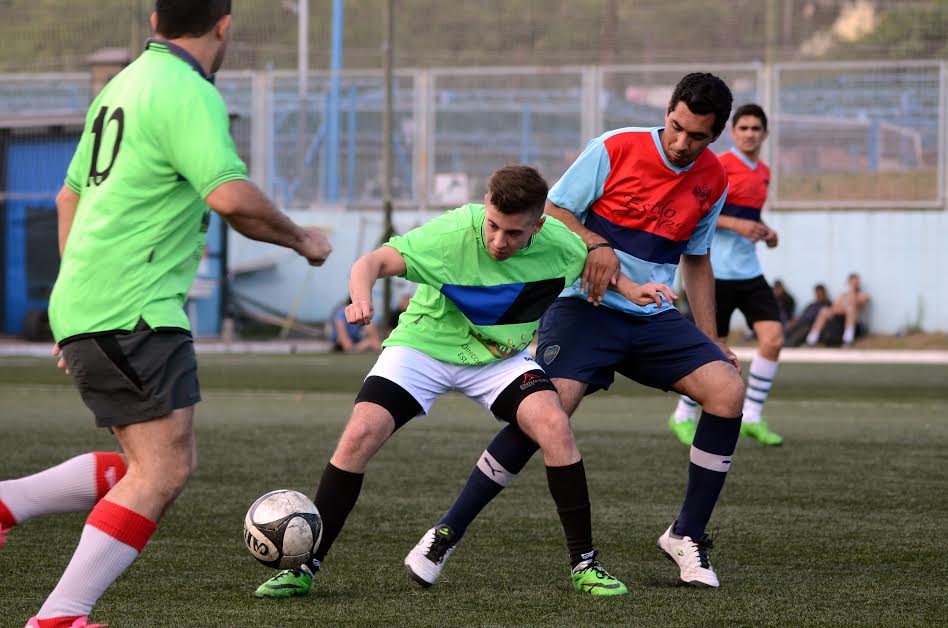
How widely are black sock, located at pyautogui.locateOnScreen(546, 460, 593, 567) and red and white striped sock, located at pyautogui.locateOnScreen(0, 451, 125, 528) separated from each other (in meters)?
1.59

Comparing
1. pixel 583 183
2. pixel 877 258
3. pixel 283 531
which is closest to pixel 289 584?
pixel 283 531

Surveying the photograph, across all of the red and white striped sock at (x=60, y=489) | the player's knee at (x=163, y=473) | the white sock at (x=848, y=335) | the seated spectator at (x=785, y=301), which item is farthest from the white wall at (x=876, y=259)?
the player's knee at (x=163, y=473)

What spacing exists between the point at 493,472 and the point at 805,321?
818 inches

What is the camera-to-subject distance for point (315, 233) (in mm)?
4129

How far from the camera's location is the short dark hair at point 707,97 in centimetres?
540

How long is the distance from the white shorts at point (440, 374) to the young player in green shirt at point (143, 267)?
3.83ft

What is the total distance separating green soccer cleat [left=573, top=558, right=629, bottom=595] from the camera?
507cm

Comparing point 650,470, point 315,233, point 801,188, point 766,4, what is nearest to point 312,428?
point 650,470

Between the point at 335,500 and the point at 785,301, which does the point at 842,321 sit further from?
the point at 335,500

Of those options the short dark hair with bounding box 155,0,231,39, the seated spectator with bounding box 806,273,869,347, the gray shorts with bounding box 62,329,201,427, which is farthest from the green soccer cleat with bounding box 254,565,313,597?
the seated spectator with bounding box 806,273,869,347

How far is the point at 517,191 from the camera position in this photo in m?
4.89

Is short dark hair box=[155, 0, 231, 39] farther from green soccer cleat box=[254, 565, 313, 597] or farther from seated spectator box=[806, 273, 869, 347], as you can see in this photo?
seated spectator box=[806, 273, 869, 347]

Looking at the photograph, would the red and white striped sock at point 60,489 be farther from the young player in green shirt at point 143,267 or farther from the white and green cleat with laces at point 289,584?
the white and green cleat with laces at point 289,584

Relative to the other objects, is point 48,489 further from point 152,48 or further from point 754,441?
point 754,441
